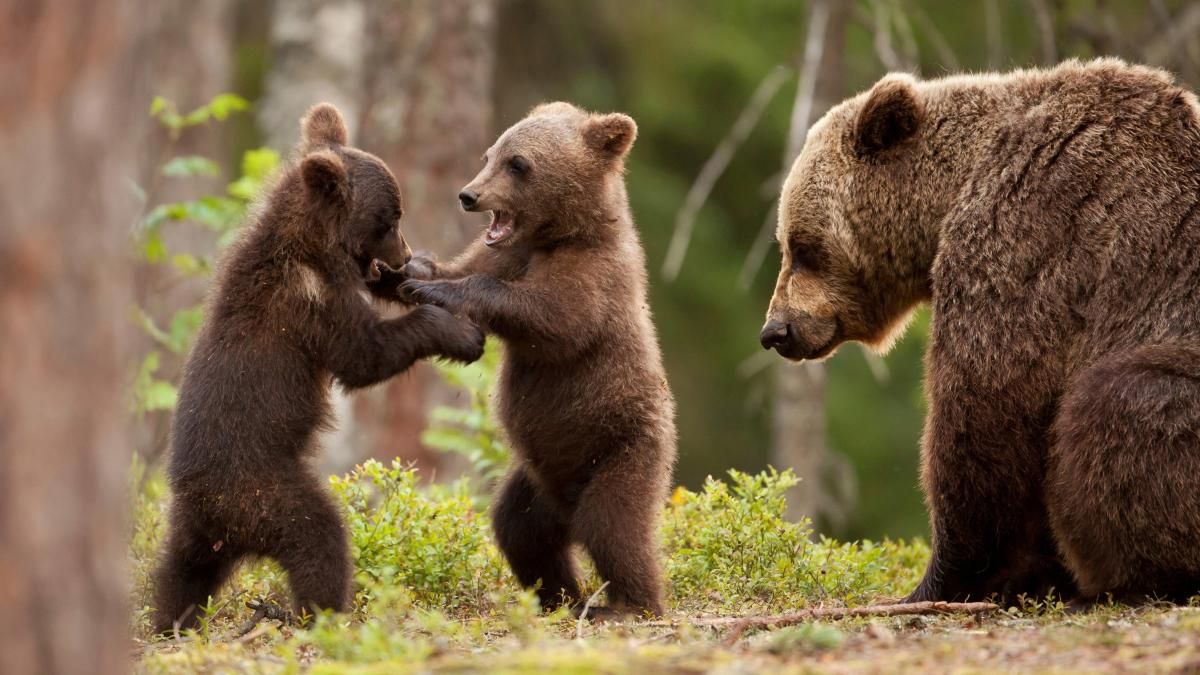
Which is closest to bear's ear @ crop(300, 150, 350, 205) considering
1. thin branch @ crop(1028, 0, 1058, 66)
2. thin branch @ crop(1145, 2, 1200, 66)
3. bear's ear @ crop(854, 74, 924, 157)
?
bear's ear @ crop(854, 74, 924, 157)

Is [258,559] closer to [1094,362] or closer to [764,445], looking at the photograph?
[1094,362]

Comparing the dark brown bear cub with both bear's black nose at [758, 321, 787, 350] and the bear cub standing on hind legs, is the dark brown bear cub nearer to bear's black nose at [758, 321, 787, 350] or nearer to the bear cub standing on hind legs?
Result: the bear cub standing on hind legs

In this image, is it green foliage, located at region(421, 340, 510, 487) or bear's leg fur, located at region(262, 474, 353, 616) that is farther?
green foliage, located at region(421, 340, 510, 487)

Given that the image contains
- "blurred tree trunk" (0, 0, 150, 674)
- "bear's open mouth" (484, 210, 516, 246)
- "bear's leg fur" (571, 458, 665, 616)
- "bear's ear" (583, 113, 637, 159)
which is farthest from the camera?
"bear's ear" (583, 113, 637, 159)

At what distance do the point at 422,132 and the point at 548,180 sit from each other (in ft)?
22.0

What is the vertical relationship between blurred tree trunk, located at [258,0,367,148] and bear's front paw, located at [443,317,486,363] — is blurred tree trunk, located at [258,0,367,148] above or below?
above

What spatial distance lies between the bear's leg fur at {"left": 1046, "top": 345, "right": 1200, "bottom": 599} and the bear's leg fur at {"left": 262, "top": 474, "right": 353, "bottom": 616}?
312 cm

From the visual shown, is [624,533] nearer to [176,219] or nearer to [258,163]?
[176,219]

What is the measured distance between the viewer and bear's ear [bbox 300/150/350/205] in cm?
674

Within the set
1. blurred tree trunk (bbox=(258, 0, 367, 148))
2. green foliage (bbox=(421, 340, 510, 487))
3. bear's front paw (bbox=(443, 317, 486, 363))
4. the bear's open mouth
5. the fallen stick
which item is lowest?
the fallen stick

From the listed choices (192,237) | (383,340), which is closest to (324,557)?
(383,340)

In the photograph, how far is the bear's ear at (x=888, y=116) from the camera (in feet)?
22.2

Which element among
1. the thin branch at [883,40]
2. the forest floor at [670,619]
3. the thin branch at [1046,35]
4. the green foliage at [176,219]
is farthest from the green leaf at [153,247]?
the thin branch at [1046,35]

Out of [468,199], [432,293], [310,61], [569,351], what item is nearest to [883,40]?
[468,199]
